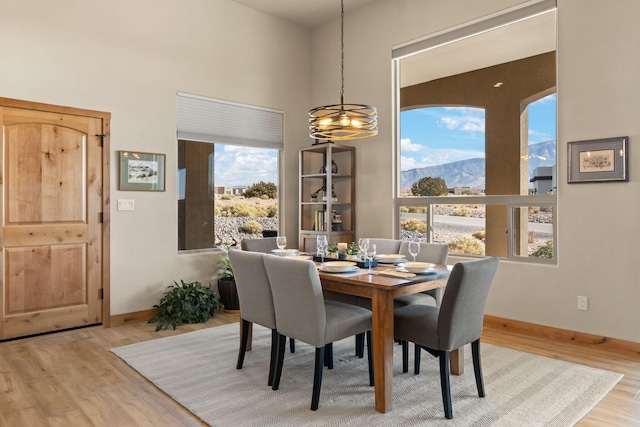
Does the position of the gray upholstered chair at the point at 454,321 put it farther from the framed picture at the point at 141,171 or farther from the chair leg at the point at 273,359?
the framed picture at the point at 141,171

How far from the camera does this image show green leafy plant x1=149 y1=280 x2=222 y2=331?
4289 mm

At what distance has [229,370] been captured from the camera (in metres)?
3.03

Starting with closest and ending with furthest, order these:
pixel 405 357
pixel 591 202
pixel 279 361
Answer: pixel 279 361, pixel 405 357, pixel 591 202

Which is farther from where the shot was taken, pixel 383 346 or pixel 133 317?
pixel 133 317

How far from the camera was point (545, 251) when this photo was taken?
386 centimetres

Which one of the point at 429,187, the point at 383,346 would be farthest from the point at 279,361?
the point at 429,187

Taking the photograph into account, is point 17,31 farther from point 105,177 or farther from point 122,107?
point 105,177

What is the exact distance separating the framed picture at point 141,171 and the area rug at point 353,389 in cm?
163

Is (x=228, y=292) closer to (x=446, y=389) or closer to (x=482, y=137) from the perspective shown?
(x=446, y=389)

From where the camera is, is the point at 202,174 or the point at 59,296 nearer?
the point at 59,296

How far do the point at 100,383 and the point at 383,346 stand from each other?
185 centimetres

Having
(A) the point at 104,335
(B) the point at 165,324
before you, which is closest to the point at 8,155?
(A) the point at 104,335

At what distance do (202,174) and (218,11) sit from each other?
1850 millimetres

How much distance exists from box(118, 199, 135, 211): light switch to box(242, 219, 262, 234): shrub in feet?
4.49
